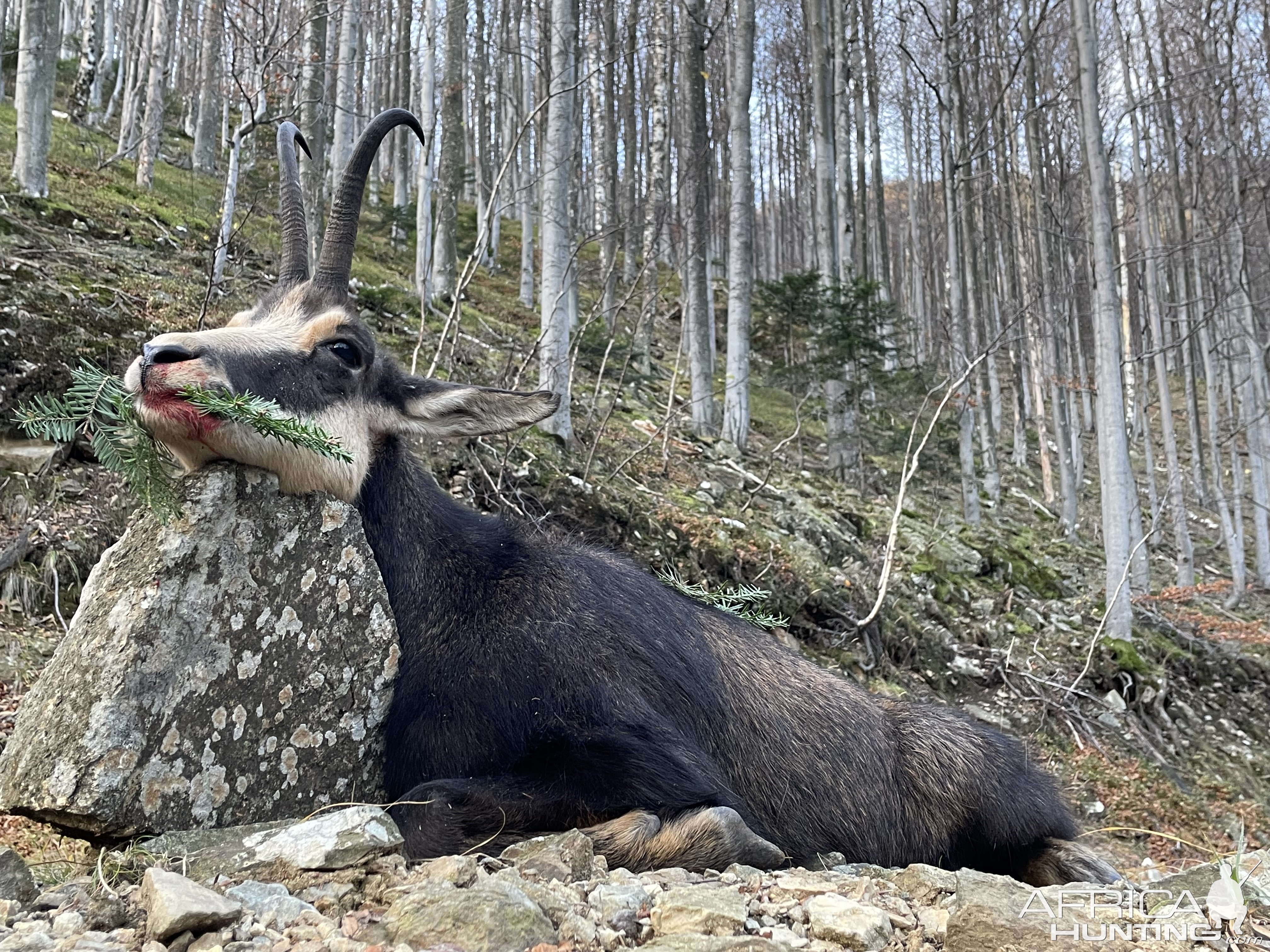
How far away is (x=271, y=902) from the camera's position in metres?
2.22

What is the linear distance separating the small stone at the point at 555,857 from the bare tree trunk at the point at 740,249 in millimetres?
13034

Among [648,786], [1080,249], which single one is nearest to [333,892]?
[648,786]

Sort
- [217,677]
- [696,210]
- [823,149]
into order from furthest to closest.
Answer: [823,149]
[696,210]
[217,677]

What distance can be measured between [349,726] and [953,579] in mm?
Answer: 10258

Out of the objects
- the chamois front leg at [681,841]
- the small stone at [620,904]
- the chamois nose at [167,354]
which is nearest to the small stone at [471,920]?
the small stone at [620,904]

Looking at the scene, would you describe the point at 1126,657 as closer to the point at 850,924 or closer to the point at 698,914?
the point at 850,924

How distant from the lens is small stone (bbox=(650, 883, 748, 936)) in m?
2.27

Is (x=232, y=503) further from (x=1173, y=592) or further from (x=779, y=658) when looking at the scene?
(x=1173, y=592)

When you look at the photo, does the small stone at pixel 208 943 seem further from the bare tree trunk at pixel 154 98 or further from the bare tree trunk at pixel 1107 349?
the bare tree trunk at pixel 154 98

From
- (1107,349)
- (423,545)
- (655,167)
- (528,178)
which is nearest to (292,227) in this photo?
(423,545)

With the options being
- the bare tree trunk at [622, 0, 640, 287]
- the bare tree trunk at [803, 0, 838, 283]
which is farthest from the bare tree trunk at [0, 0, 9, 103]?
the bare tree trunk at [803, 0, 838, 283]

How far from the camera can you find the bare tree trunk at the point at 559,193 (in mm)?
10102

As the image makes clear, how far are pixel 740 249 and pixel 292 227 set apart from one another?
12.9m

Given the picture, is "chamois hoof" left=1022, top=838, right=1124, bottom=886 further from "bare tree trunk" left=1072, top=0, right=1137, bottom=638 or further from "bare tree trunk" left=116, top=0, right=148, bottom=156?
"bare tree trunk" left=116, top=0, right=148, bottom=156
